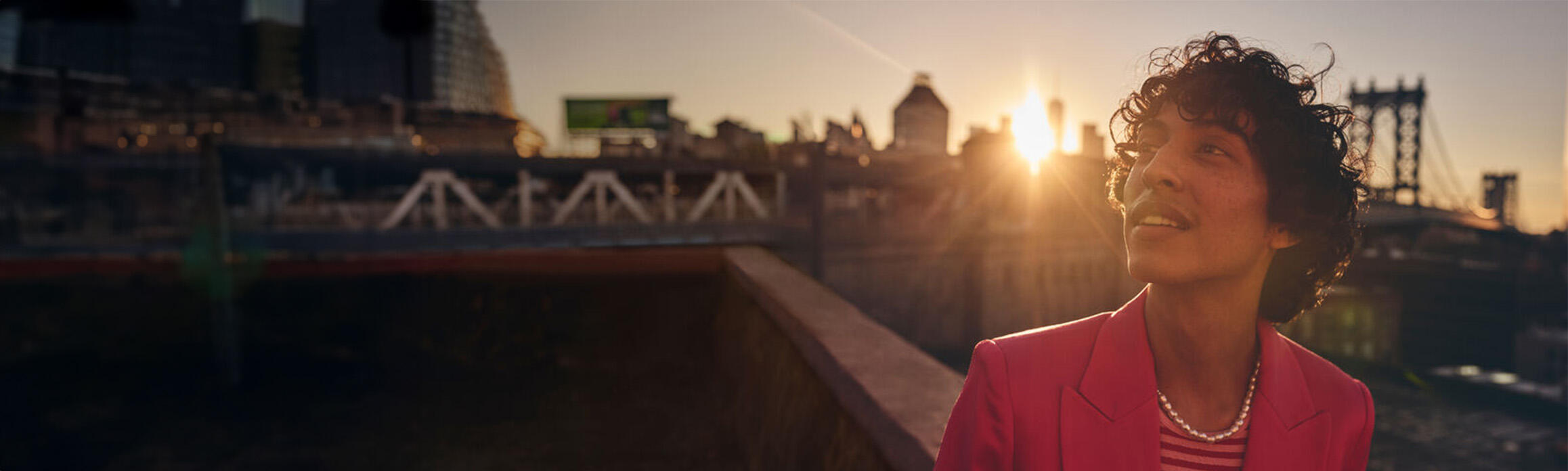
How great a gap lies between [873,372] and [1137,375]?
203 centimetres

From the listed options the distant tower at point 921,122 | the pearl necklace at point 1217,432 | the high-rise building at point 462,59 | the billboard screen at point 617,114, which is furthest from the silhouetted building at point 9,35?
the pearl necklace at point 1217,432

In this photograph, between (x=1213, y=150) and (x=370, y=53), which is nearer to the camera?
(x=1213, y=150)

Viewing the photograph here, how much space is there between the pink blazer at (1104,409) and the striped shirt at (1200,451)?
4 cm

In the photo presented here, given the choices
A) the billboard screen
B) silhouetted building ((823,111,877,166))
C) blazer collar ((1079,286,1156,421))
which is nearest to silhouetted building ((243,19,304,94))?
the billboard screen

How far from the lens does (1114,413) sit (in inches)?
52.1

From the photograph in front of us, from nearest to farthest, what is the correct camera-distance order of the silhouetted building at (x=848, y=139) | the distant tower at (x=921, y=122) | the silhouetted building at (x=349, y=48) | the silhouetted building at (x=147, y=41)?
the silhouetted building at (x=848, y=139) → the distant tower at (x=921, y=122) → the silhouetted building at (x=147, y=41) → the silhouetted building at (x=349, y=48)

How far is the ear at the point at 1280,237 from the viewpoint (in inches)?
51.8

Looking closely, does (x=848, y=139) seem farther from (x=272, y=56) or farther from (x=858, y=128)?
(x=272, y=56)

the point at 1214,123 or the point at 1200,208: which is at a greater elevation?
the point at 1214,123

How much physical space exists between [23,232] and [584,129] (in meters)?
31.5

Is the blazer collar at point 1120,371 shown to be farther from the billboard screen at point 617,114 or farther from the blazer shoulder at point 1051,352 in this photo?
the billboard screen at point 617,114

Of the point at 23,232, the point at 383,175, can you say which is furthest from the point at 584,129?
the point at 23,232

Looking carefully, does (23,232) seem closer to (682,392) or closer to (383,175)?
(383,175)

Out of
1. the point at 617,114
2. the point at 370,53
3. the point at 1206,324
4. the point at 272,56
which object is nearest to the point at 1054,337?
the point at 1206,324
